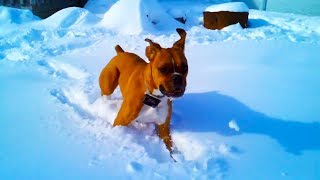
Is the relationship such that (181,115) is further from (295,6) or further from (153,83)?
(295,6)

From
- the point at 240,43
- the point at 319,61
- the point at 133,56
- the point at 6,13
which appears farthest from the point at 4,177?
the point at 6,13

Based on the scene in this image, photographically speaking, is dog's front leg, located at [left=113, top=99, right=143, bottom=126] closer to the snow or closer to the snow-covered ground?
the snow-covered ground

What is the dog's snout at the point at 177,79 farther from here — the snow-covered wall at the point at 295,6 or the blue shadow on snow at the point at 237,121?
the snow-covered wall at the point at 295,6

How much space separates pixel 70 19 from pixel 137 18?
68.0 inches

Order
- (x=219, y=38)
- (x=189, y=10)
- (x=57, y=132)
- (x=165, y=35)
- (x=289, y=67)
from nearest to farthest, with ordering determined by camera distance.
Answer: (x=57, y=132) → (x=289, y=67) → (x=219, y=38) → (x=165, y=35) → (x=189, y=10)

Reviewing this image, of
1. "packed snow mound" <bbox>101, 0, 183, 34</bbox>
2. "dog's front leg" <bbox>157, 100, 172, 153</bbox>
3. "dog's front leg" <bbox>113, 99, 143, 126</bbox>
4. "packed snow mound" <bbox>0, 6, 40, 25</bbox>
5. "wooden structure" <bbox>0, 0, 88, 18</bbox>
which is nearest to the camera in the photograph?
"dog's front leg" <bbox>113, 99, 143, 126</bbox>

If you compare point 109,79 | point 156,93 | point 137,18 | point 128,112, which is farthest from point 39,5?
point 156,93

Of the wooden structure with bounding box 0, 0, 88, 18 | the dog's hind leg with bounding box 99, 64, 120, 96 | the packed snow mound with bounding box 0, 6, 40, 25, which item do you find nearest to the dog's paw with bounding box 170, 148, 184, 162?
the dog's hind leg with bounding box 99, 64, 120, 96

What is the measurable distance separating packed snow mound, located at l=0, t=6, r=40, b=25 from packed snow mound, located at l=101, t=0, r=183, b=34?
1884mm

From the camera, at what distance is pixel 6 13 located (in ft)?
26.7

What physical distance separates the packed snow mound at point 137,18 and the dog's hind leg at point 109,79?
405 cm

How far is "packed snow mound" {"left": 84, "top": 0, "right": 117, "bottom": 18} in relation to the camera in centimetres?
1027

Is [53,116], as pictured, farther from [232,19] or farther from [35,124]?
[232,19]

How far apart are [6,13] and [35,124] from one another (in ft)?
20.0
